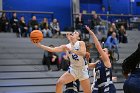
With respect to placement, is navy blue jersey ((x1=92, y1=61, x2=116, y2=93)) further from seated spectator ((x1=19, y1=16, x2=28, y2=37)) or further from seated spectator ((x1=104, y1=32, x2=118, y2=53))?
seated spectator ((x1=19, y1=16, x2=28, y2=37))

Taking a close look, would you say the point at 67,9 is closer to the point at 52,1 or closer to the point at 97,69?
the point at 52,1

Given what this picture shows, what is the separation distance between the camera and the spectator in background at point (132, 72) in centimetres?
242

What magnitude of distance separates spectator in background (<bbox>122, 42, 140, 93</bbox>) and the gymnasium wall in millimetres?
17985

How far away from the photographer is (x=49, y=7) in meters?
21.1

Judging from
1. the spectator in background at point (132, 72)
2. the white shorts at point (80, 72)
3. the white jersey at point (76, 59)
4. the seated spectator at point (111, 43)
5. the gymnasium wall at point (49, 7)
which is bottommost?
the seated spectator at point (111, 43)

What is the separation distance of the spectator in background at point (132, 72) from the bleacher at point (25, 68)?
7.14 m

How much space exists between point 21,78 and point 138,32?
32.0 ft

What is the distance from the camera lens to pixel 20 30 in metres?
16.2

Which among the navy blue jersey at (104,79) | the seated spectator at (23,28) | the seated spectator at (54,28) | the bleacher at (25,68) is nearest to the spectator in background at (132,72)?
the navy blue jersey at (104,79)

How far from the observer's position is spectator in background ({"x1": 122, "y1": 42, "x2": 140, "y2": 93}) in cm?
242

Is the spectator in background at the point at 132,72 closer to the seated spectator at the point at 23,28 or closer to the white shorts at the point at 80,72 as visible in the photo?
the white shorts at the point at 80,72

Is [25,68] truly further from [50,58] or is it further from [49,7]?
[49,7]

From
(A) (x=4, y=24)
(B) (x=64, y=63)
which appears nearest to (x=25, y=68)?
(B) (x=64, y=63)

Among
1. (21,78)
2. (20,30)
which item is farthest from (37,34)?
(20,30)
